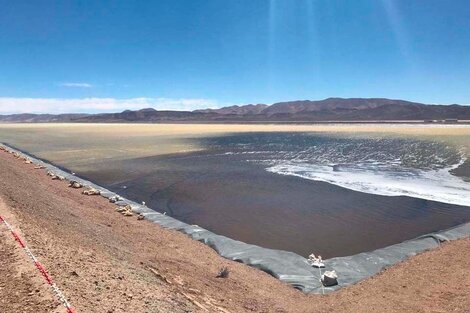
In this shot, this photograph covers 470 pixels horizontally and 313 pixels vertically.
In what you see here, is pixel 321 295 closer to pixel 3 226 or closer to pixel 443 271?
pixel 443 271

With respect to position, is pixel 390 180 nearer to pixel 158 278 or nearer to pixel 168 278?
pixel 168 278

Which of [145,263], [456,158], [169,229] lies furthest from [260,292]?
[456,158]

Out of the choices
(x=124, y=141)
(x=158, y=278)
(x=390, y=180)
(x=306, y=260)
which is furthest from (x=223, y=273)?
(x=124, y=141)

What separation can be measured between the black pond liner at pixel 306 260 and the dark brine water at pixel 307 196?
2.49 feet

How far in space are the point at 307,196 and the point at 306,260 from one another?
699 cm

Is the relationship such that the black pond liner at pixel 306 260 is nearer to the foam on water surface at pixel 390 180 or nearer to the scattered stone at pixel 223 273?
the scattered stone at pixel 223 273

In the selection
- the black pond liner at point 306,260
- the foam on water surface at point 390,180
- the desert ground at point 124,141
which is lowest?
the desert ground at point 124,141

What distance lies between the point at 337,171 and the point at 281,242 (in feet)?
40.4

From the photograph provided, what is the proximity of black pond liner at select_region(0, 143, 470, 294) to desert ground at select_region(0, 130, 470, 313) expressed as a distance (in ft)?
0.89

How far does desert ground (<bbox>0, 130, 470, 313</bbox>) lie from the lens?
16.2 ft

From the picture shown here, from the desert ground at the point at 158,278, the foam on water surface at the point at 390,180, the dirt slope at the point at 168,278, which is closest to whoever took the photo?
the desert ground at the point at 158,278

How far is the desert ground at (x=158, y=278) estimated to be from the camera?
4926mm

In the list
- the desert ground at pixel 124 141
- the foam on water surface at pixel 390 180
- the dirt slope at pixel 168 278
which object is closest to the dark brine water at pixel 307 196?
the foam on water surface at pixel 390 180

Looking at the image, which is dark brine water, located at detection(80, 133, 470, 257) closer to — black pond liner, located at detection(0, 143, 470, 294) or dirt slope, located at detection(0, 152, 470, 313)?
black pond liner, located at detection(0, 143, 470, 294)
